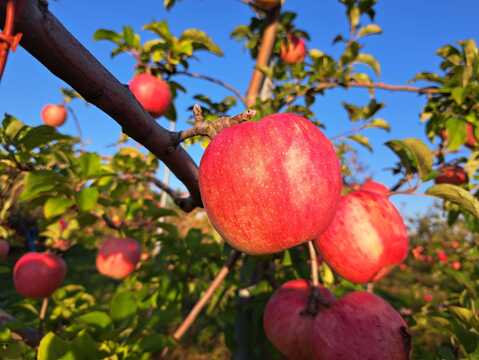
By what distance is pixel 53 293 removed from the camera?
1.91 m

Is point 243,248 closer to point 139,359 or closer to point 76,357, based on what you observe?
point 76,357

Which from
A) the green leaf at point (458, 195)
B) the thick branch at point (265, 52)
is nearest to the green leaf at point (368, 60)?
the thick branch at point (265, 52)

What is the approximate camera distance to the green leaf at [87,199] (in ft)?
4.30

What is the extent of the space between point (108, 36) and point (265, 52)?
97cm

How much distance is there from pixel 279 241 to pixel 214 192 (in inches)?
6.2

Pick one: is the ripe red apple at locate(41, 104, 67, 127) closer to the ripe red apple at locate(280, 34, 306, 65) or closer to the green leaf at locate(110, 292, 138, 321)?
the ripe red apple at locate(280, 34, 306, 65)

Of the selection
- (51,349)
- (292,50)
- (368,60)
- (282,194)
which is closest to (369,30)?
(368,60)

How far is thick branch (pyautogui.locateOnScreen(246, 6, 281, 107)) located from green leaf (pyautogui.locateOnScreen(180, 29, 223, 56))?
0.25 metres

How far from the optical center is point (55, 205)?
1399 millimetres

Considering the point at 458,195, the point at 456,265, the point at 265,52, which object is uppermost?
the point at 265,52

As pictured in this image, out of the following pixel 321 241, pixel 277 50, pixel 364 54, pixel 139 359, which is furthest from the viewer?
pixel 277 50

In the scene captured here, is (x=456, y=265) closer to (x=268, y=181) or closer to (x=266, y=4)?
(x=266, y=4)

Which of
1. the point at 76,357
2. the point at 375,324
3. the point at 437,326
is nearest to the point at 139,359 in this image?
the point at 76,357

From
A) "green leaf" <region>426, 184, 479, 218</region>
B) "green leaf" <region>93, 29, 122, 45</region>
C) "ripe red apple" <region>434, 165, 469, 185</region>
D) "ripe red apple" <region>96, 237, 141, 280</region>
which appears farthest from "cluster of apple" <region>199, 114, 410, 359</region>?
"green leaf" <region>93, 29, 122, 45</region>
